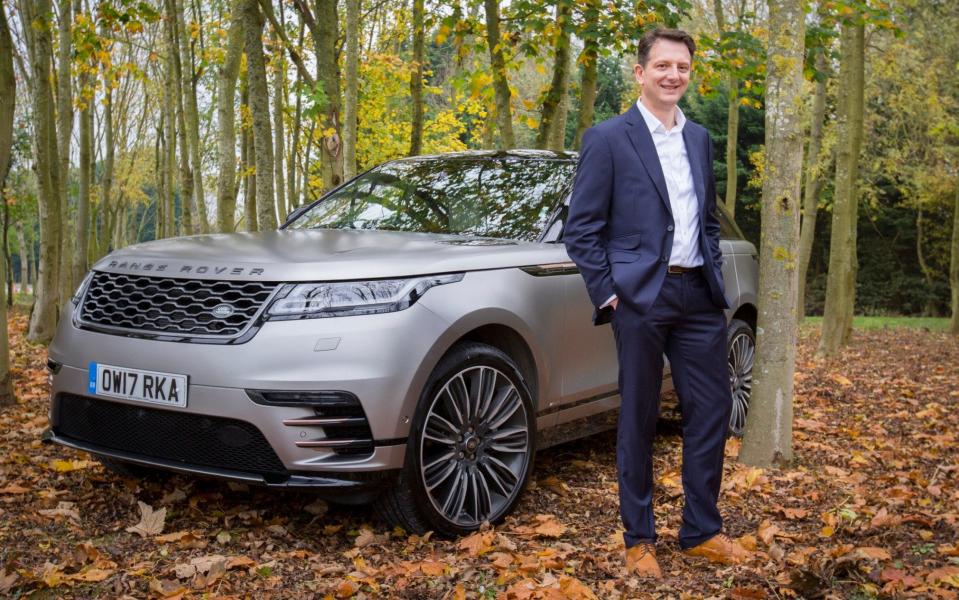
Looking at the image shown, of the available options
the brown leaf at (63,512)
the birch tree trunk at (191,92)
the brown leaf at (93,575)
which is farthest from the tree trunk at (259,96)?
the birch tree trunk at (191,92)

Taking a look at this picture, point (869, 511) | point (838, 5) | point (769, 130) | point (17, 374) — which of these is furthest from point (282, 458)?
point (838, 5)

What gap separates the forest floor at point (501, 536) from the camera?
11.0ft

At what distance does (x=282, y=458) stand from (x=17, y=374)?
17.7 feet

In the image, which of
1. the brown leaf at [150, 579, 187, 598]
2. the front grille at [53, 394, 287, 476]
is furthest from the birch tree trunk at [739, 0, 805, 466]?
the brown leaf at [150, 579, 187, 598]

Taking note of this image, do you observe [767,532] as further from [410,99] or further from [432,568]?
[410,99]

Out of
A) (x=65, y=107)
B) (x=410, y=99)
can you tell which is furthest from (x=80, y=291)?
(x=410, y=99)

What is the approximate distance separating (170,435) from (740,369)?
390cm

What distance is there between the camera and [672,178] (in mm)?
3650

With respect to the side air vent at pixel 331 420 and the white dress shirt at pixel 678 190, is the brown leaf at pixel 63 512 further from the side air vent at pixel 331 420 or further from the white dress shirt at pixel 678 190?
the white dress shirt at pixel 678 190

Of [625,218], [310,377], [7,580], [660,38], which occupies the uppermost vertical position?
[660,38]

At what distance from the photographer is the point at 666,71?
3566mm

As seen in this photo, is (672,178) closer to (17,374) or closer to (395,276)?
(395,276)

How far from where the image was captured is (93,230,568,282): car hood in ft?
12.2

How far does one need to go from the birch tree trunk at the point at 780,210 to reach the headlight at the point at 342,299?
2.27 metres
